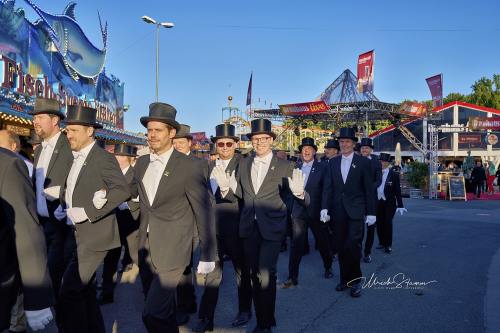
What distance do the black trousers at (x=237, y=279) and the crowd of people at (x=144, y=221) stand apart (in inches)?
0.4

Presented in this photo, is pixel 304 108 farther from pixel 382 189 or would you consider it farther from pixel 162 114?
pixel 162 114

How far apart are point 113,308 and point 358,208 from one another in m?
3.38

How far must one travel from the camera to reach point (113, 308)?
5008 millimetres

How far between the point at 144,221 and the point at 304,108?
1091 inches

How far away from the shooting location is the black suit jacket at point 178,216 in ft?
10.9

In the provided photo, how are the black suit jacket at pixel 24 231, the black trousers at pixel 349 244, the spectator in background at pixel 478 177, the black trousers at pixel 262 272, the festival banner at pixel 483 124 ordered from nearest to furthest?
1. the black suit jacket at pixel 24 231
2. the black trousers at pixel 262 272
3. the black trousers at pixel 349 244
4. the spectator in background at pixel 478 177
5. the festival banner at pixel 483 124

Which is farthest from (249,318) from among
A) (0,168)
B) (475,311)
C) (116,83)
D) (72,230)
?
(116,83)

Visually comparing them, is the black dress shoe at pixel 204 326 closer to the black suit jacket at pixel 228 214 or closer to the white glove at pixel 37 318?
the black suit jacket at pixel 228 214

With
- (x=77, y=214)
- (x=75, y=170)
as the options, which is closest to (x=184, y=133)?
(x=75, y=170)

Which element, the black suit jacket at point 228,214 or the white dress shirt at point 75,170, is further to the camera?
the black suit jacket at point 228,214

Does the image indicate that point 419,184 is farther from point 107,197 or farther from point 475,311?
point 107,197

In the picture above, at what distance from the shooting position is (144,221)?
353 centimetres

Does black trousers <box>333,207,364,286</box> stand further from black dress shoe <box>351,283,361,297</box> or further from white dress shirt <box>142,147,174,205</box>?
white dress shirt <box>142,147,174,205</box>

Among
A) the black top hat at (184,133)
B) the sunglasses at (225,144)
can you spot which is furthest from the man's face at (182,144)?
the sunglasses at (225,144)
